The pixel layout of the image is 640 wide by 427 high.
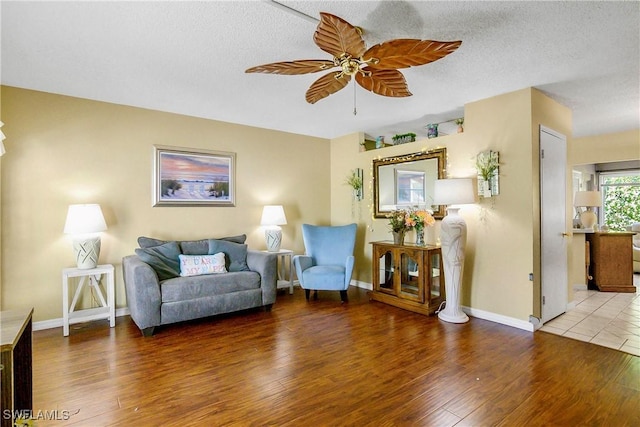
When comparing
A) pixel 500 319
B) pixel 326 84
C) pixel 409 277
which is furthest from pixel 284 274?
pixel 326 84

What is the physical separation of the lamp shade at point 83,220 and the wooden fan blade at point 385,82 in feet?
9.20

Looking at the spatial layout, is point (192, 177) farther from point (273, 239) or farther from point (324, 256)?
point (324, 256)

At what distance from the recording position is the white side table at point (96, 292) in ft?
10.0

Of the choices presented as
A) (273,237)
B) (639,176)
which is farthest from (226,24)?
(639,176)

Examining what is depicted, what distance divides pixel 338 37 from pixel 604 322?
387 centimetres

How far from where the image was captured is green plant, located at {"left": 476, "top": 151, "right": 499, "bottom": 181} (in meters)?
3.38

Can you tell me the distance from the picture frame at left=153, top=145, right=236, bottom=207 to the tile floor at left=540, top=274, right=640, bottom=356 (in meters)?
3.96

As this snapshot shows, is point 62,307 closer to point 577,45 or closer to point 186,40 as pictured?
point 186,40

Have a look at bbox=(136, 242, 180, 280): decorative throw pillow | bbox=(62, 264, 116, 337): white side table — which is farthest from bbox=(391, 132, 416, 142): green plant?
bbox=(62, 264, 116, 337): white side table

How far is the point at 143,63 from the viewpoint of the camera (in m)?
2.64

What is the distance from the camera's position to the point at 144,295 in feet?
9.85

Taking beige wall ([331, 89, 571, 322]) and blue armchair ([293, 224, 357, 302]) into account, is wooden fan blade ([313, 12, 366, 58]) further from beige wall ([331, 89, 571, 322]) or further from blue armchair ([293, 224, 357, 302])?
blue armchair ([293, 224, 357, 302])

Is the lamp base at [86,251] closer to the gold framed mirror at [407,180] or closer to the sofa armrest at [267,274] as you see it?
the sofa armrest at [267,274]

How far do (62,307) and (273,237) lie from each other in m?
2.37
